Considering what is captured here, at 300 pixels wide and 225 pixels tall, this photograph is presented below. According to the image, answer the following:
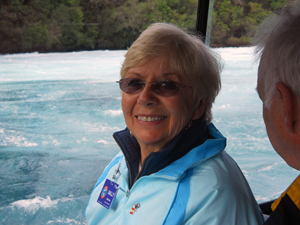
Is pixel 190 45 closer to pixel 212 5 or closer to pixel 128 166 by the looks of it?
pixel 128 166

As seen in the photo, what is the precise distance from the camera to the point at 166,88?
4.06 feet

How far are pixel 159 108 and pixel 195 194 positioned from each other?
1.32 feet

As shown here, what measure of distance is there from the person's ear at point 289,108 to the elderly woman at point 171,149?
40 centimetres

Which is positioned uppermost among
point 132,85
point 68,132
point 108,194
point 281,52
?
point 281,52

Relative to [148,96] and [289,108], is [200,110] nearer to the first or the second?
[148,96]

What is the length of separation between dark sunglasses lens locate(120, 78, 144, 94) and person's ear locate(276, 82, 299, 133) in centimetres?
65

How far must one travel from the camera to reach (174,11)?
2879mm

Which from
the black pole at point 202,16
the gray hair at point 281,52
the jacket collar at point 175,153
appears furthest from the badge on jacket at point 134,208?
the black pole at point 202,16

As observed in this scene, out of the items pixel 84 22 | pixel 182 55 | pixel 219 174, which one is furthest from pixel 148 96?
pixel 84 22

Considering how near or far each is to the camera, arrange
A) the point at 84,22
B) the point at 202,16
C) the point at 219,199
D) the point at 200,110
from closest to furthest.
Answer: the point at 219,199 < the point at 200,110 < the point at 202,16 < the point at 84,22

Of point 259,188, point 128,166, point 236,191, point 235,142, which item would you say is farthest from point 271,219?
point 235,142

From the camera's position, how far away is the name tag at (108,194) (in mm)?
1307

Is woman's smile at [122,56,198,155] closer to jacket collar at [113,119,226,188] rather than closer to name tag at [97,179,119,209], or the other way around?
jacket collar at [113,119,226,188]

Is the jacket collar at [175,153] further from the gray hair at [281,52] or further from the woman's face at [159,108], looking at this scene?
the gray hair at [281,52]
